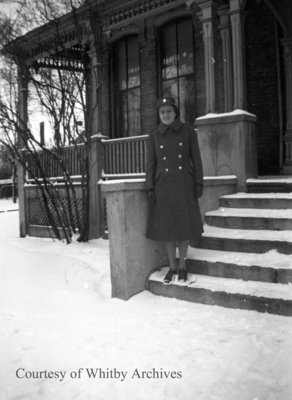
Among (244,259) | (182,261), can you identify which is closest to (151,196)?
(182,261)

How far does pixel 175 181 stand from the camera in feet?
14.3

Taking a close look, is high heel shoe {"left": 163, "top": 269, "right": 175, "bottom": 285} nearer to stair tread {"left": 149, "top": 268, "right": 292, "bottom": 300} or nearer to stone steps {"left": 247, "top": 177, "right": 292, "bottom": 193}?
stair tread {"left": 149, "top": 268, "right": 292, "bottom": 300}

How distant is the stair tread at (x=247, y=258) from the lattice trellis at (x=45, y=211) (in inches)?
184

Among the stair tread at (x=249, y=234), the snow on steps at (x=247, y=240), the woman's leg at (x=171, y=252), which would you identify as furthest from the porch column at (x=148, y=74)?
the woman's leg at (x=171, y=252)

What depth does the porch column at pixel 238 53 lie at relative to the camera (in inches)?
263

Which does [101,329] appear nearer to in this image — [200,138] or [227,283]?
[227,283]

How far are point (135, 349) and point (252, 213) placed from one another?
106 inches

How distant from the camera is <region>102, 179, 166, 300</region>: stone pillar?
445 centimetres

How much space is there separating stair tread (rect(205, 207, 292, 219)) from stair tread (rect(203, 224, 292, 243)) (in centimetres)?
20

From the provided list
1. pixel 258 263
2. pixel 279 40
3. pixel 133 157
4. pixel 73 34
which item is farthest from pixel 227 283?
pixel 73 34

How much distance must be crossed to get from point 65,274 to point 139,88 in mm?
6344

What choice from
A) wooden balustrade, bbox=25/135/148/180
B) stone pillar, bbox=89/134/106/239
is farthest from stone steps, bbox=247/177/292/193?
stone pillar, bbox=89/134/106/239

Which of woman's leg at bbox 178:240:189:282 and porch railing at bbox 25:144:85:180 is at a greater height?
porch railing at bbox 25:144:85:180

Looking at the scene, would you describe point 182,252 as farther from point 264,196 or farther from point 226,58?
point 226,58
